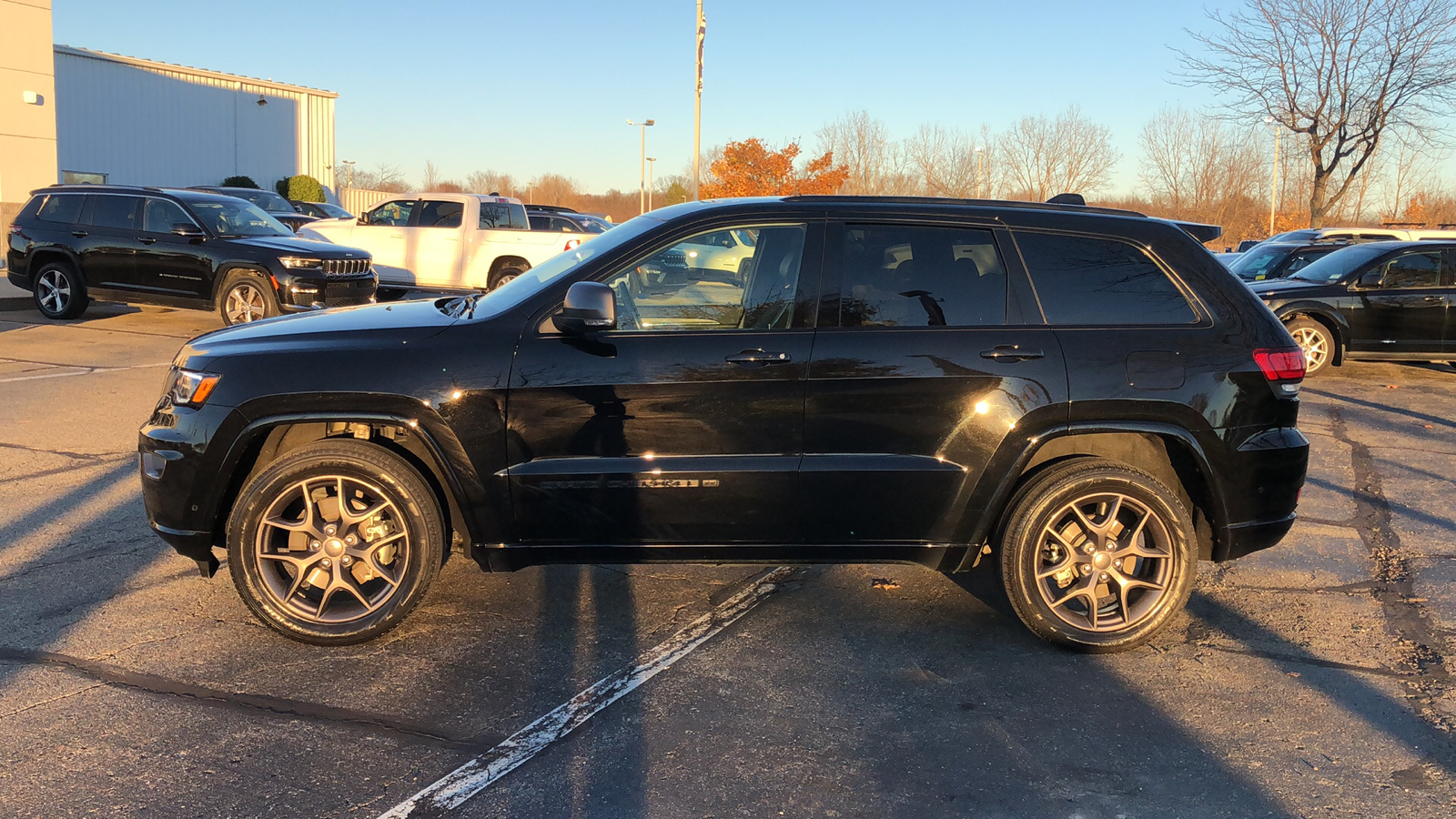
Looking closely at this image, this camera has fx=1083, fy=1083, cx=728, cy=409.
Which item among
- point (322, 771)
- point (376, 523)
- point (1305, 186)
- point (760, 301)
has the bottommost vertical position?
point (322, 771)

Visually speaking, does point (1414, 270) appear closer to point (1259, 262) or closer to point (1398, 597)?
point (1259, 262)

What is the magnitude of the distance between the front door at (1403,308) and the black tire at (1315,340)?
23cm

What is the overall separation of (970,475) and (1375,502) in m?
4.28

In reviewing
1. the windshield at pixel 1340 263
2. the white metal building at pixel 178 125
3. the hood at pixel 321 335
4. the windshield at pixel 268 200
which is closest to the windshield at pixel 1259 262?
the windshield at pixel 1340 263

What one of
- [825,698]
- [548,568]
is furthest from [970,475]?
[548,568]

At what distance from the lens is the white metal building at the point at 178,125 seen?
1391 inches

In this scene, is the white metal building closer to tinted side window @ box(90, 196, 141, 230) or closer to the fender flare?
tinted side window @ box(90, 196, 141, 230)

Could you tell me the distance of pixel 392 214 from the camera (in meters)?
17.6

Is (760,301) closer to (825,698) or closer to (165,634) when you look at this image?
(825,698)

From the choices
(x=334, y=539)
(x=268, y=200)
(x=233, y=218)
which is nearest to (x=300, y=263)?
(x=233, y=218)

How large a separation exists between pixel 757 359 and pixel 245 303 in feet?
35.8

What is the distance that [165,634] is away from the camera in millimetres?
4348

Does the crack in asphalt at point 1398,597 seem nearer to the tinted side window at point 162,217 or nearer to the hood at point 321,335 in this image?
the hood at point 321,335

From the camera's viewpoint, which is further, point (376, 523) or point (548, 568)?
point (548, 568)
